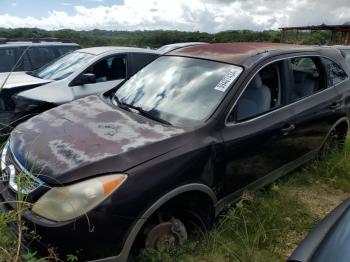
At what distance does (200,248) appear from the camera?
3041 mm

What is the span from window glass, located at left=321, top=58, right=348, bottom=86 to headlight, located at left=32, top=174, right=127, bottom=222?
3.25 m

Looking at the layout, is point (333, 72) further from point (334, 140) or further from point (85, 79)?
point (85, 79)

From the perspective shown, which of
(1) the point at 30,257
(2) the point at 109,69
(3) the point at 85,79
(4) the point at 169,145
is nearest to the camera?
(1) the point at 30,257

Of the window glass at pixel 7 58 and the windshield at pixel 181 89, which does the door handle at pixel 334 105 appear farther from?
the window glass at pixel 7 58

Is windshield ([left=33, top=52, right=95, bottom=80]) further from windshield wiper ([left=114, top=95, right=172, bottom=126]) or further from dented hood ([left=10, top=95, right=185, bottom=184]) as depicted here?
dented hood ([left=10, top=95, right=185, bottom=184])

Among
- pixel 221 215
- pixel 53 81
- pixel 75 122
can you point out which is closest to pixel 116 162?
pixel 75 122

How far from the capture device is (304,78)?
173 inches

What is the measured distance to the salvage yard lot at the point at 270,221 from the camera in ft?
9.75

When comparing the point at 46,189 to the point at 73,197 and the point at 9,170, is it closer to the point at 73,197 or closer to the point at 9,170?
the point at 73,197

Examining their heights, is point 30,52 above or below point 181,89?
above

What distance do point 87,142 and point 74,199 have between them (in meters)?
0.57

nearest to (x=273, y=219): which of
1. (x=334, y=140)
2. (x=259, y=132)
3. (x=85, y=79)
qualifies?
(x=259, y=132)

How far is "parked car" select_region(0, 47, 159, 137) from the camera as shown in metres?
5.66

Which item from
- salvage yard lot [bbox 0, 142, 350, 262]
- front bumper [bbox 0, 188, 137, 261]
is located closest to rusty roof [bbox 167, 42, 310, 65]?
salvage yard lot [bbox 0, 142, 350, 262]
